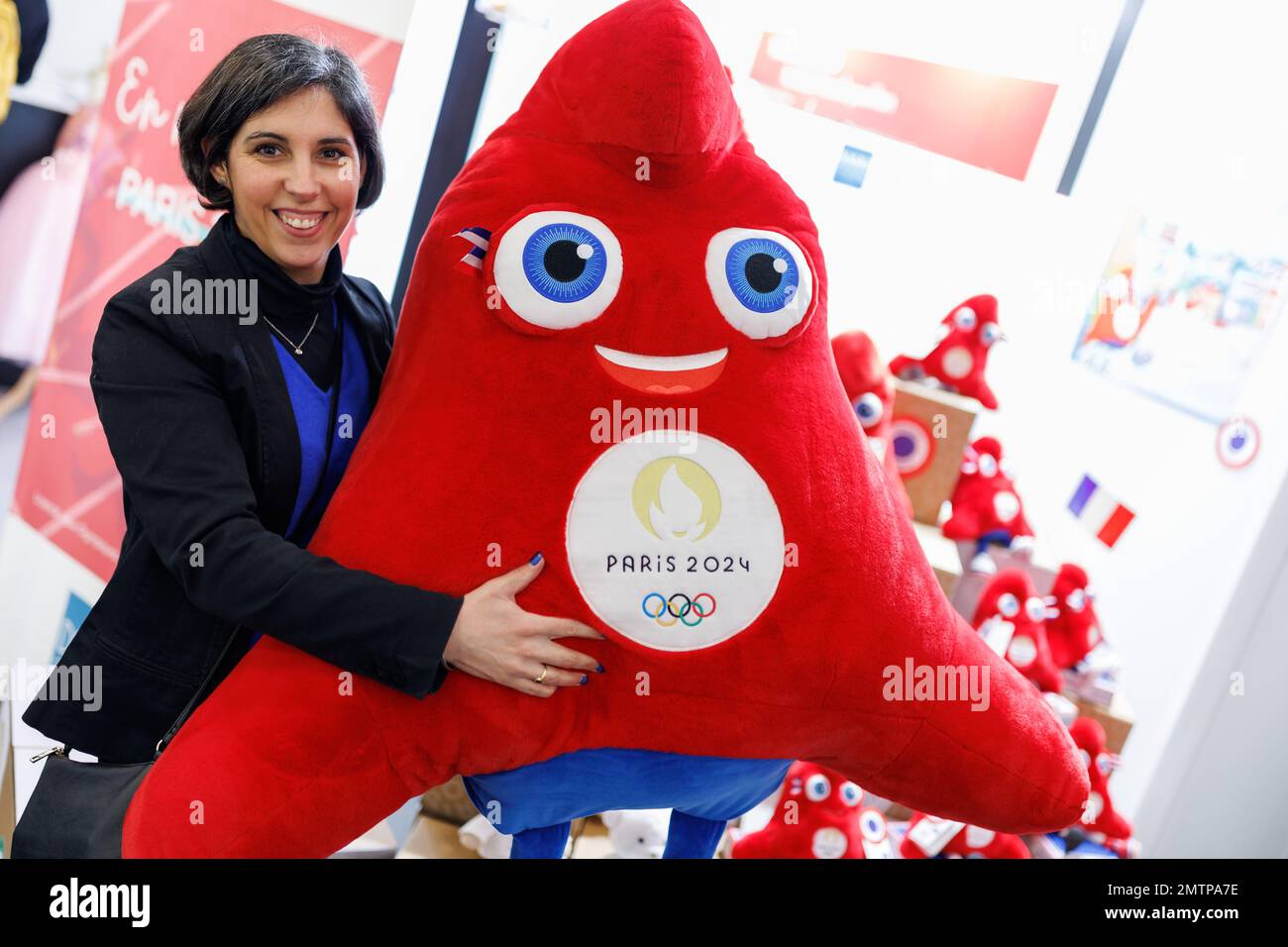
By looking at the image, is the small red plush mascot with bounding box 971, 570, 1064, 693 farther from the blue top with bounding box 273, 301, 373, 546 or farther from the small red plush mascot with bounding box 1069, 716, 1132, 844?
the blue top with bounding box 273, 301, 373, 546

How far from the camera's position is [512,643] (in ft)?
2.71

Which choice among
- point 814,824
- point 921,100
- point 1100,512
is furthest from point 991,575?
point 921,100

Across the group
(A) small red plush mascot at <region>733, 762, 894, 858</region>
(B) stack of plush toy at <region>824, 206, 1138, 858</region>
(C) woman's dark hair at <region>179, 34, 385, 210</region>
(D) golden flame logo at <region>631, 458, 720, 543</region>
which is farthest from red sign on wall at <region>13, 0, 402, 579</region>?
(A) small red plush mascot at <region>733, 762, 894, 858</region>

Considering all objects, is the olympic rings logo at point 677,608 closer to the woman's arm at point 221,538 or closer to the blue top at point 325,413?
the woman's arm at point 221,538

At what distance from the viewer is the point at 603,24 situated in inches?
36.5

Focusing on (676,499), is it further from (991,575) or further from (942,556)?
(991,575)

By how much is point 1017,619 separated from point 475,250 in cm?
121

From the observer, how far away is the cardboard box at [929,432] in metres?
1.74

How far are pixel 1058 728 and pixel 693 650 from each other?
0.41 metres

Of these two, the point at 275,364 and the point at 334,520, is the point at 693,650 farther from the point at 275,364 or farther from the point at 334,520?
the point at 275,364

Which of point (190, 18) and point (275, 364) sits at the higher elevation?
point (190, 18)

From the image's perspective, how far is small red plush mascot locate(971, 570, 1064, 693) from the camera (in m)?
1.66

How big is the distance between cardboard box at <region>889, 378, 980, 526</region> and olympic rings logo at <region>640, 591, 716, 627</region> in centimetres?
95

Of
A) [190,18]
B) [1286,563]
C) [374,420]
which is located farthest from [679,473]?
[1286,563]
